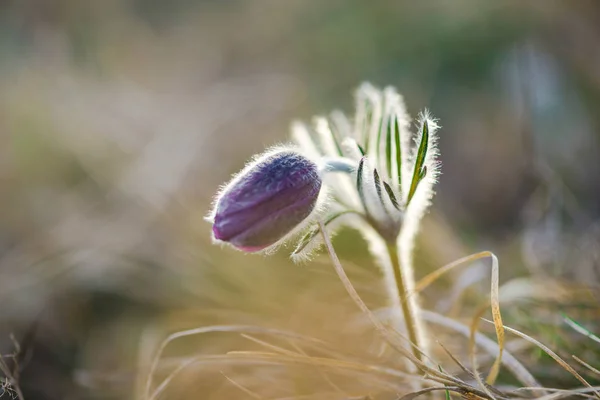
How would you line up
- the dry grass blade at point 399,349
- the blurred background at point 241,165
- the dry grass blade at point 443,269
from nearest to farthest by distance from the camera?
the dry grass blade at point 399,349, the dry grass blade at point 443,269, the blurred background at point 241,165

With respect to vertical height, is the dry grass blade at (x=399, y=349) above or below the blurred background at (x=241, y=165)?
below

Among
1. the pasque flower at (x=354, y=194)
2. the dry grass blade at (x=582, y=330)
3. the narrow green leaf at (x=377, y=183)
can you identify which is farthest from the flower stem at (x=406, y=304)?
the dry grass blade at (x=582, y=330)

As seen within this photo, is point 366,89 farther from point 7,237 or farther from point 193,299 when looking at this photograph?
point 7,237

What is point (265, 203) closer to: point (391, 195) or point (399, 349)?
point (391, 195)

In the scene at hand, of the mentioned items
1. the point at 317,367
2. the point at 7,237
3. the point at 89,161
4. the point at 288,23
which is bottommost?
the point at 317,367

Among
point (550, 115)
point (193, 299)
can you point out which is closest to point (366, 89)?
point (193, 299)

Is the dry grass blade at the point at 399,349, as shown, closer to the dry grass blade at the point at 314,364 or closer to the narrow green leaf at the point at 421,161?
the dry grass blade at the point at 314,364

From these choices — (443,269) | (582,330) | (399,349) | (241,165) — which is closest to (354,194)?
(443,269)
